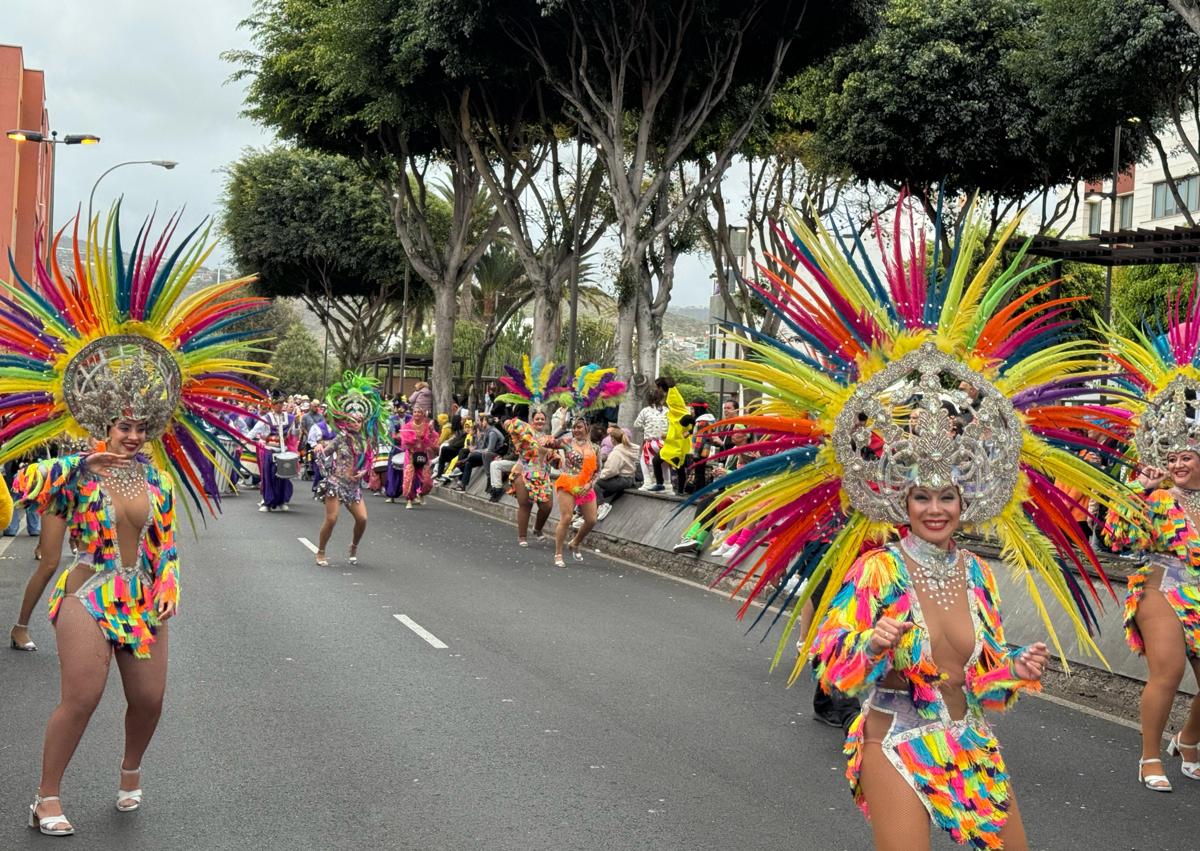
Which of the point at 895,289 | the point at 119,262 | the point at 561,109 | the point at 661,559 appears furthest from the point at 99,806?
the point at 561,109

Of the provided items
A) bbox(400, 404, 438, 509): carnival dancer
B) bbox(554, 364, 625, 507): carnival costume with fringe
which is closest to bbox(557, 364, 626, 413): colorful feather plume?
bbox(554, 364, 625, 507): carnival costume with fringe

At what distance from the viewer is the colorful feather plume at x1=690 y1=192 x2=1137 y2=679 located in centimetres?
501

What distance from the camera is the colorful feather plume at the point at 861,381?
501 cm

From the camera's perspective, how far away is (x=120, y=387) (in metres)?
6.37

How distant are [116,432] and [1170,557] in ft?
16.5

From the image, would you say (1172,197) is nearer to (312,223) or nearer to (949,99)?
(949,99)

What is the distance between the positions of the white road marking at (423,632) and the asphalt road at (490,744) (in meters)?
0.05

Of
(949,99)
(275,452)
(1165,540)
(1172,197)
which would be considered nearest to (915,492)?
(1165,540)

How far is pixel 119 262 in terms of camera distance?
21.9 feet

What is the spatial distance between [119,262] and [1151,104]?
22905 millimetres

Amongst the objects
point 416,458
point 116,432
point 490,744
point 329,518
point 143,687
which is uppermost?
point 116,432

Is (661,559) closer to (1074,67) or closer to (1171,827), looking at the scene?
(1171,827)

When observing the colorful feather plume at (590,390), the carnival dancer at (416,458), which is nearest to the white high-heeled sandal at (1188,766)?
the colorful feather plume at (590,390)

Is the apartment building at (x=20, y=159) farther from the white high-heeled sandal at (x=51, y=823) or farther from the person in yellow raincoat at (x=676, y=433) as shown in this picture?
the white high-heeled sandal at (x=51, y=823)
